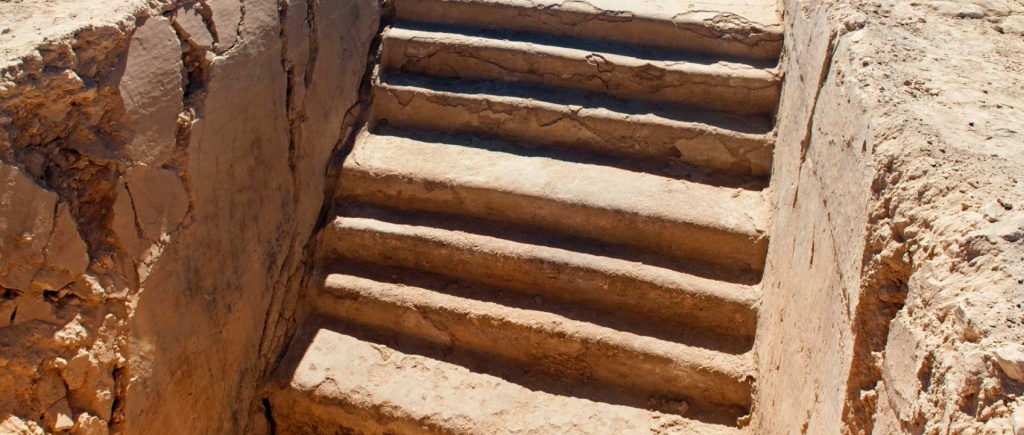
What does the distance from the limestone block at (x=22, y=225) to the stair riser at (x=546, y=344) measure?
1.28 m

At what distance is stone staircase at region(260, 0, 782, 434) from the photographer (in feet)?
9.31

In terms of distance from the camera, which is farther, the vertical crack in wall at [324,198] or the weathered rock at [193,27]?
the vertical crack in wall at [324,198]

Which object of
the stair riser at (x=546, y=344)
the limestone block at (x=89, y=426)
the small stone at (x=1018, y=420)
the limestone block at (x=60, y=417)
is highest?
the small stone at (x=1018, y=420)

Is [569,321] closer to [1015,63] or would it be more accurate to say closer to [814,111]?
[814,111]

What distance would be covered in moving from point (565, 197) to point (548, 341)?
21.9 inches

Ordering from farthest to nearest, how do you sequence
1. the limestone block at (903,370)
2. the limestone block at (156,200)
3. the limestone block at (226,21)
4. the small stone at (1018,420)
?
the limestone block at (226,21), the limestone block at (156,200), the limestone block at (903,370), the small stone at (1018,420)

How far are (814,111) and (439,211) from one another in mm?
1521


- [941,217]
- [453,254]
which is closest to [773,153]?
[453,254]

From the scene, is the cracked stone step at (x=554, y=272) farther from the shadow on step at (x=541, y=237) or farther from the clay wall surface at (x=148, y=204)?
the clay wall surface at (x=148, y=204)

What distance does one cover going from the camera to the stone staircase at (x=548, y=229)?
112 inches

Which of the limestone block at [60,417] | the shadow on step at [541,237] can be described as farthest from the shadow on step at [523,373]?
the limestone block at [60,417]

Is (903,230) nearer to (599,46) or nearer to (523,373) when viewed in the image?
(523,373)

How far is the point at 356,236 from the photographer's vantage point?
3.26m

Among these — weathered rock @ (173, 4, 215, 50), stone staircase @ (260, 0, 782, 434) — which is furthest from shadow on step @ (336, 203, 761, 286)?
weathered rock @ (173, 4, 215, 50)
